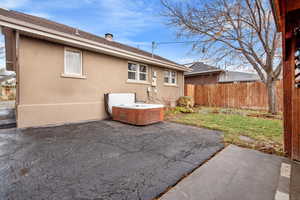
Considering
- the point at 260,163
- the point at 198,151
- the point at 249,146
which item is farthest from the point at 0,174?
the point at 249,146

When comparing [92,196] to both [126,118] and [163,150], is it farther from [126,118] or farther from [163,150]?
[126,118]

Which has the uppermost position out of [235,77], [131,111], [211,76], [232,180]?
[235,77]

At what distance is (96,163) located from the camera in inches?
84.0

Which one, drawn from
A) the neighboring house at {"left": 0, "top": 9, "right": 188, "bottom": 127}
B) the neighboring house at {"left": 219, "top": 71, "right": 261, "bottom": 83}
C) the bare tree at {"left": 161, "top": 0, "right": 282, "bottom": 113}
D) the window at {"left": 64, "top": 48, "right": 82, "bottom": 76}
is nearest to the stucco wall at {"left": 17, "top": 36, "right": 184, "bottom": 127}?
the neighboring house at {"left": 0, "top": 9, "right": 188, "bottom": 127}

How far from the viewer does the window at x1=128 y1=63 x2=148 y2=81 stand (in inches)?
277

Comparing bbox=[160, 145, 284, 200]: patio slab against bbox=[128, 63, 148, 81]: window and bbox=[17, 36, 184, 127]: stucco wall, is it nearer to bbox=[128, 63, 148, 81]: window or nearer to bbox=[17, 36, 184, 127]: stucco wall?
bbox=[17, 36, 184, 127]: stucco wall

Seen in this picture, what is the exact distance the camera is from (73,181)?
1670 mm

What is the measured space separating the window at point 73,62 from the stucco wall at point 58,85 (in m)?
0.16

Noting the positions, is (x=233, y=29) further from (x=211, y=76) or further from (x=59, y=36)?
(x=59, y=36)

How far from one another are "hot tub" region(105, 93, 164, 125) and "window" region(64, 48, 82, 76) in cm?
148

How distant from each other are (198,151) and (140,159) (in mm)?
1143

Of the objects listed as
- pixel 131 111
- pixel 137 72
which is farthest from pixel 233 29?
pixel 131 111

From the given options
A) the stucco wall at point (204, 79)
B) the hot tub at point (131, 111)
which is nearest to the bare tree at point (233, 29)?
the hot tub at point (131, 111)

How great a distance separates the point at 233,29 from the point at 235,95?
15.0ft
